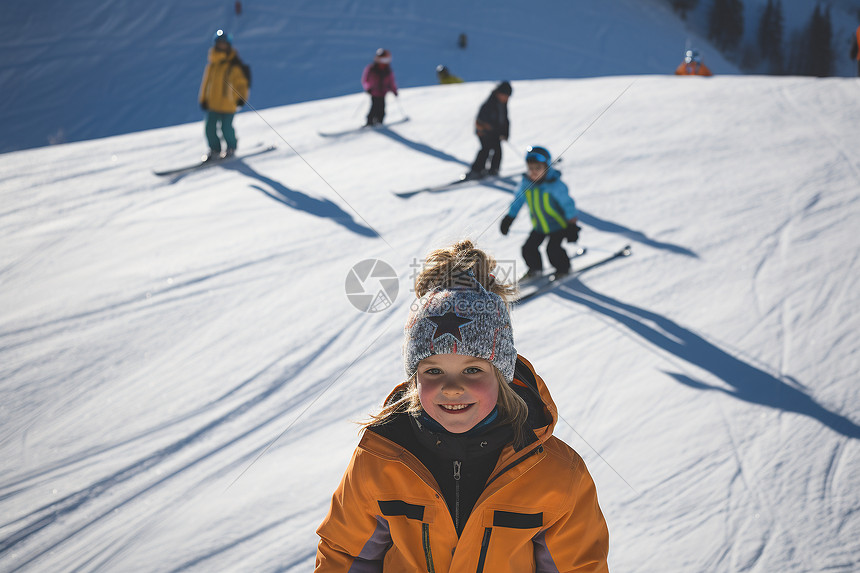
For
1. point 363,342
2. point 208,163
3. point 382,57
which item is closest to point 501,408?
point 363,342

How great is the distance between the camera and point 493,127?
24.7 feet

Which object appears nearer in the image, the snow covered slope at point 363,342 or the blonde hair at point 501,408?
the blonde hair at point 501,408

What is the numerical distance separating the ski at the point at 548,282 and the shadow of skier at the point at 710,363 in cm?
10

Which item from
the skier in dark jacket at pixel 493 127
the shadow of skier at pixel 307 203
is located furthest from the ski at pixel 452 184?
the shadow of skier at pixel 307 203

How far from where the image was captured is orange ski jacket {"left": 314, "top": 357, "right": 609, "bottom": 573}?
1509 millimetres

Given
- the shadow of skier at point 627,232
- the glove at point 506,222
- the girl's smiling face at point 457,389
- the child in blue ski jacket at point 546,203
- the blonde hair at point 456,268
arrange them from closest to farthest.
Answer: the girl's smiling face at point 457,389 → the blonde hair at point 456,268 → the child in blue ski jacket at point 546,203 → the glove at point 506,222 → the shadow of skier at point 627,232

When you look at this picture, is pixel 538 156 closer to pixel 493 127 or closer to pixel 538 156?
pixel 538 156

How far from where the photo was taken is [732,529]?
104 inches

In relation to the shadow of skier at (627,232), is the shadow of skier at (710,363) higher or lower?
lower

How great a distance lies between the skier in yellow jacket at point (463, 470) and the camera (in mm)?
1510

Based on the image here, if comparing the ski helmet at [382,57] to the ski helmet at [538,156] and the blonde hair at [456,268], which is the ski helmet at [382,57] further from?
the blonde hair at [456,268]

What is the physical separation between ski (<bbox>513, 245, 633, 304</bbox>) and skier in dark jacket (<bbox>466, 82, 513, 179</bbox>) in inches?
101

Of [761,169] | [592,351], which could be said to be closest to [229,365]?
[592,351]

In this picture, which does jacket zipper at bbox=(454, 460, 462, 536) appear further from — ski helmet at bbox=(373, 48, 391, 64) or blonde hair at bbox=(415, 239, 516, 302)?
ski helmet at bbox=(373, 48, 391, 64)
